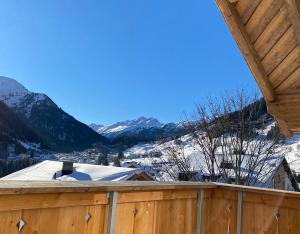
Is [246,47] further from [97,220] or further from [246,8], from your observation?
[97,220]

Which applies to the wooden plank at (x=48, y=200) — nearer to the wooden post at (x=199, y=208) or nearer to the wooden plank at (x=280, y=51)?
the wooden post at (x=199, y=208)

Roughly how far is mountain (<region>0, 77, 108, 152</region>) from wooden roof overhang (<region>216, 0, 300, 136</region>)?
95.3m

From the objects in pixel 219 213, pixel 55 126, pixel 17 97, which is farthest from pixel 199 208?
pixel 17 97

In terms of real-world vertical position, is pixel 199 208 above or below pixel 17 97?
below

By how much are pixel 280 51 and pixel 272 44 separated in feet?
0.32

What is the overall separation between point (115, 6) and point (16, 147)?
200 ft

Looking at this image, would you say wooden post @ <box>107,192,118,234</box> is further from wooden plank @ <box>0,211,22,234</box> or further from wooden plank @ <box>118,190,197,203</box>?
wooden plank @ <box>0,211,22,234</box>

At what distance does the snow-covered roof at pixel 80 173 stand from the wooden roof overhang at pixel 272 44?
1012 centimetres

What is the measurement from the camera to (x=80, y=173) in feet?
50.2

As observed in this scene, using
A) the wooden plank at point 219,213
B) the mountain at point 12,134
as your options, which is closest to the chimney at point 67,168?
the wooden plank at point 219,213

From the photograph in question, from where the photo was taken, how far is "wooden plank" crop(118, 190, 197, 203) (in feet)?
7.97

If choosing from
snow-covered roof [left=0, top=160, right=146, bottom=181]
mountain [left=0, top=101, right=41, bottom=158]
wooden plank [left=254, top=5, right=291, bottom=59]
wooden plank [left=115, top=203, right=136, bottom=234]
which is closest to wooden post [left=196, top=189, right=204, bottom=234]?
wooden plank [left=115, top=203, right=136, bottom=234]

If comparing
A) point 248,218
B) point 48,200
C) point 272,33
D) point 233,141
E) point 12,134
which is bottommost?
point 248,218

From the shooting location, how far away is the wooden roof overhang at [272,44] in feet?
8.25
